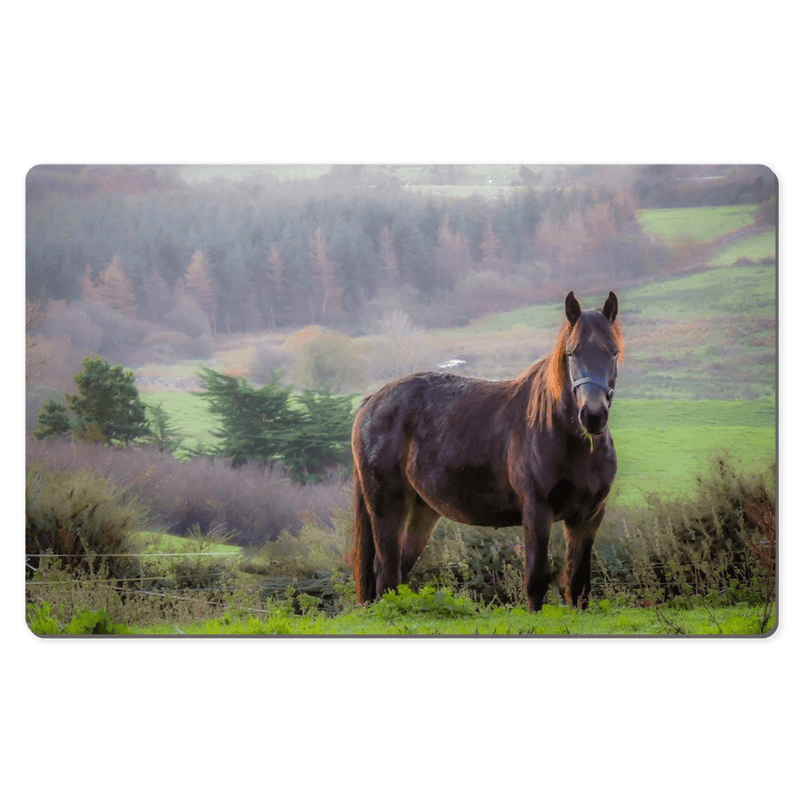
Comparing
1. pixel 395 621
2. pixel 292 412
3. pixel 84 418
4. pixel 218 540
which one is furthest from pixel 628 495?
pixel 84 418

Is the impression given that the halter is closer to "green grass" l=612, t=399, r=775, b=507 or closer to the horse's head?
the horse's head

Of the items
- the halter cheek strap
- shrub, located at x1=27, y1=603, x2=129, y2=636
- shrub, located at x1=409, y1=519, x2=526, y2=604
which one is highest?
the halter cheek strap

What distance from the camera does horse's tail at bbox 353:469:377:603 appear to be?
6.65 meters

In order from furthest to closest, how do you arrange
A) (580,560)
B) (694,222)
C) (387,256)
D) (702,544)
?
(387,256), (694,222), (702,544), (580,560)

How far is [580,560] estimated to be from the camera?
6441 mm

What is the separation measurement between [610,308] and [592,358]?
1.36 feet

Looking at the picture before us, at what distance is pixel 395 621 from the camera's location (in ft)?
21.2

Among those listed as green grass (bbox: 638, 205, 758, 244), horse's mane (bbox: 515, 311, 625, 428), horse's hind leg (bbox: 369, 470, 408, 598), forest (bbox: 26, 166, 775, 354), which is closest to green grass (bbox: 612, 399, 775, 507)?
horse's mane (bbox: 515, 311, 625, 428)

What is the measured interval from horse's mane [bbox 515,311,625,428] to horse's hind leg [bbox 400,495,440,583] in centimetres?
105

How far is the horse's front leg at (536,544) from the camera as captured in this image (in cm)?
624

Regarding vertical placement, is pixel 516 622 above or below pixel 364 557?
below

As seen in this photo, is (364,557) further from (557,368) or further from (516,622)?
(557,368)

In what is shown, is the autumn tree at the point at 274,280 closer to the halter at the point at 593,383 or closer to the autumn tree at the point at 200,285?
the autumn tree at the point at 200,285

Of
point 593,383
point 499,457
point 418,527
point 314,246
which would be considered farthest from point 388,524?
point 314,246
